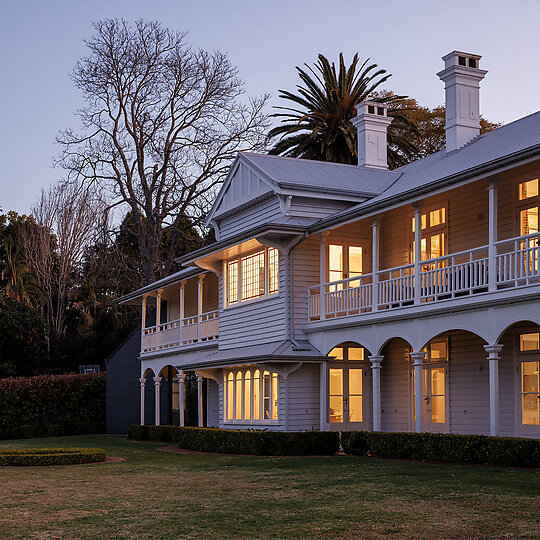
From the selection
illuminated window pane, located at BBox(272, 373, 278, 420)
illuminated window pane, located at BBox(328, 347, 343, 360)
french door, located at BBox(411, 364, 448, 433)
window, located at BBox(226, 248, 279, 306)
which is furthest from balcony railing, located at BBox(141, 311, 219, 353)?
french door, located at BBox(411, 364, 448, 433)

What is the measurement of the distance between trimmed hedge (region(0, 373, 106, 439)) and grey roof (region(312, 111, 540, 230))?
20.4 meters

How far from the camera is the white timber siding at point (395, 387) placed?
23078 mm

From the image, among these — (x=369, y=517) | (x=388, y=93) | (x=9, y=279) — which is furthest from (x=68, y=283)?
(x=369, y=517)

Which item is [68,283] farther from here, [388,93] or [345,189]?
[345,189]

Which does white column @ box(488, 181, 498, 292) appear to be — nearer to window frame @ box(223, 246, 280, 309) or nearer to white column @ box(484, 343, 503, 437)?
white column @ box(484, 343, 503, 437)

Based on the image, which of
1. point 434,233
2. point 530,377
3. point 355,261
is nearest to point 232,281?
point 355,261

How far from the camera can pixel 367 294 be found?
71.4 feet

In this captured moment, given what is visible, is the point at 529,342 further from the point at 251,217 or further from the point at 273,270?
the point at 251,217

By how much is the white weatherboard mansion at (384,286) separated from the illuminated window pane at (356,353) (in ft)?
0.11

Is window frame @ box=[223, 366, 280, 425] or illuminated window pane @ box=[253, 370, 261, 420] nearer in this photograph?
window frame @ box=[223, 366, 280, 425]

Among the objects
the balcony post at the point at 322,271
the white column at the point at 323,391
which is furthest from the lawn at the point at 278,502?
the balcony post at the point at 322,271

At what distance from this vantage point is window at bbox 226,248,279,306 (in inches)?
996

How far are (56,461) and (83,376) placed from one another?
19658 mm

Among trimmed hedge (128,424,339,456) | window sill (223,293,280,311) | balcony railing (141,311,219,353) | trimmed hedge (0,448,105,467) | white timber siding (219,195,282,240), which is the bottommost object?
trimmed hedge (0,448,105,467)
